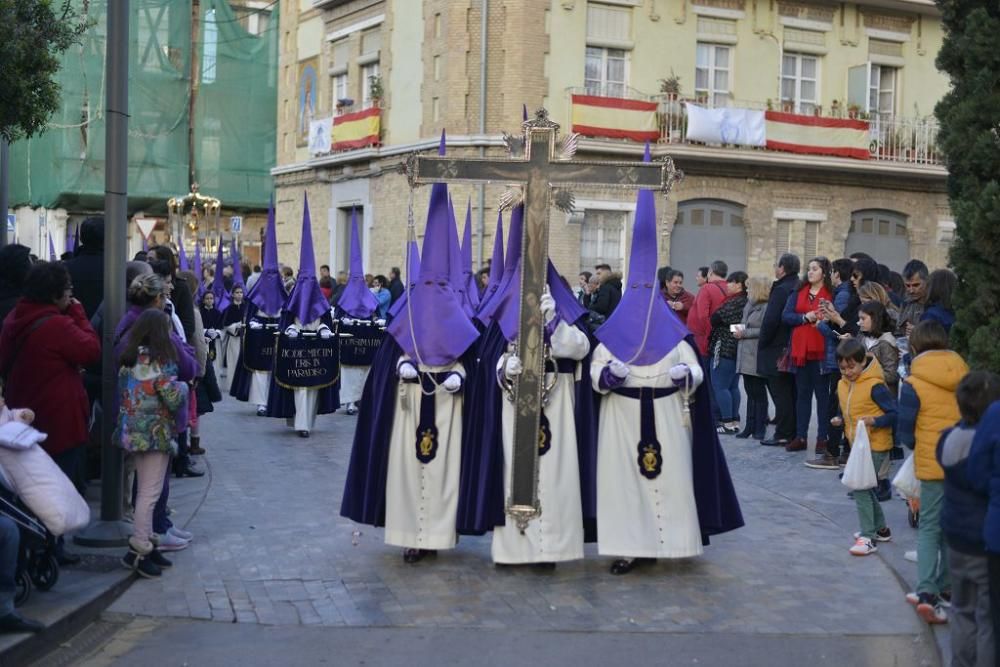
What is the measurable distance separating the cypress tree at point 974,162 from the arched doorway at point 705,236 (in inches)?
784

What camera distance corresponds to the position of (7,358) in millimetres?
7621

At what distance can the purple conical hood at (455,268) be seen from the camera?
8156mm

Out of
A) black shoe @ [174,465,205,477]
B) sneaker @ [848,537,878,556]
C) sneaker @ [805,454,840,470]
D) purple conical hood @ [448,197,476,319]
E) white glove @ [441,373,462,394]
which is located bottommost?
black shoe @ [174,465,205,477]

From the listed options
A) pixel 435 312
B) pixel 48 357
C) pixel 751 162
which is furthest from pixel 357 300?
pixel 751 162

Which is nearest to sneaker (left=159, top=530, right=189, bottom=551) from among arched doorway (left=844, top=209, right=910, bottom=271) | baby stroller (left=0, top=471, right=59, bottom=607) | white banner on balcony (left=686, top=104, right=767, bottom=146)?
baby stroller (left=0, top=471, right=59, bottom=607)

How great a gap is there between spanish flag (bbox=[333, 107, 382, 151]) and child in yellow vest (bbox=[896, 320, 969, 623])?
75.4ft

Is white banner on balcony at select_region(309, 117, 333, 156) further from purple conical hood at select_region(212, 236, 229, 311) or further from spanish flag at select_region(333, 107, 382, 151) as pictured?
purple conical hood at select_region(212, 236, 229, 311)

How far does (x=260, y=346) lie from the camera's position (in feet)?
50.0

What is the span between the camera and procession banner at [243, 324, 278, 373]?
1516 cm

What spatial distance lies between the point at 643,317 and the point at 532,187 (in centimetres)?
102

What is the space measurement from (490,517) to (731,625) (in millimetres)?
1633

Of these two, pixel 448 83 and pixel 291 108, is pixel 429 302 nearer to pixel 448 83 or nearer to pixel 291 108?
pixel 448 83

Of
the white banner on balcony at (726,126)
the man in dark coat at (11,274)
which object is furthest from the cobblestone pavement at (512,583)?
the white banner on balcony at (726,126)

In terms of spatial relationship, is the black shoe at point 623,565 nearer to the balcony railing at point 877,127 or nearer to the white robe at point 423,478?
the white robe at point 423,478
